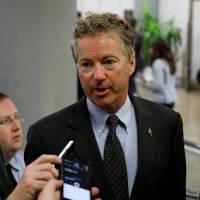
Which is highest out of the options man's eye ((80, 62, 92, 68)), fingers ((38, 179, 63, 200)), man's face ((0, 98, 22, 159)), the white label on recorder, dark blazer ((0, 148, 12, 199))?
man's eye ((80, 62, 92, 68))

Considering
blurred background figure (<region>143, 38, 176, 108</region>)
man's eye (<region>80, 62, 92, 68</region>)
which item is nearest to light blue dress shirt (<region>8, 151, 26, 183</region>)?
man's eye (<region>80, 62, 92, 68</region>)

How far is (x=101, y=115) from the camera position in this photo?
1.64 meters

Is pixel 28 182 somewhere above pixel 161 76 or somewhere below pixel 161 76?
above

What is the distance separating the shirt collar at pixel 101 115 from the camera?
1.63m

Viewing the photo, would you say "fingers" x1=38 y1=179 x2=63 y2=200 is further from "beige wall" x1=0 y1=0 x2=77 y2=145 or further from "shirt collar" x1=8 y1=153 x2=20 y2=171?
"beige wall" x1=0 y1=0 x2=77 y2=145

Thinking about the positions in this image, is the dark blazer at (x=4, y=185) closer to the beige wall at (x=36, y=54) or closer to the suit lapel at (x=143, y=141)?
the suit lapel at (x=143, y=141)

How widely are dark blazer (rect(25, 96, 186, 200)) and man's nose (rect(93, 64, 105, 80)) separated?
218 millimetres

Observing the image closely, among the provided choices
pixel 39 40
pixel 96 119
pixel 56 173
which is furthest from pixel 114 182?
pixel 39 40

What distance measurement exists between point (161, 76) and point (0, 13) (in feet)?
8.24

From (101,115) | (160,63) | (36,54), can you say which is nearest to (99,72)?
(101,115)

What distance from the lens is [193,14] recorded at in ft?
32.8

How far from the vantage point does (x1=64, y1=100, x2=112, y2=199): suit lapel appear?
60.7 inches

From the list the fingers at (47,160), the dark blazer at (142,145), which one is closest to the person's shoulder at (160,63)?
the dark blazer at (142,145)

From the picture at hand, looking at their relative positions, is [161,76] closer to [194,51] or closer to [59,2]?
[59,2]
